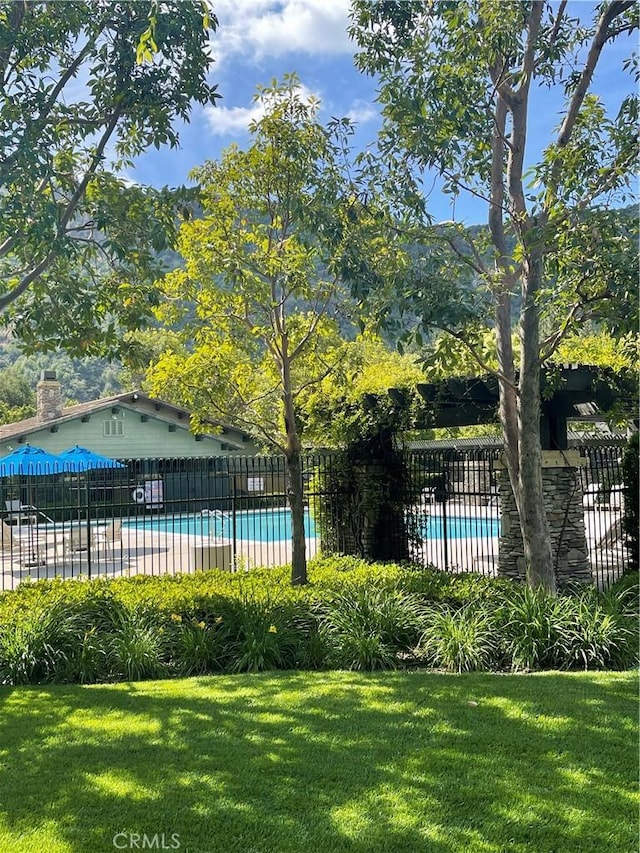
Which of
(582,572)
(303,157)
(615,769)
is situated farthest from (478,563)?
(615,769)

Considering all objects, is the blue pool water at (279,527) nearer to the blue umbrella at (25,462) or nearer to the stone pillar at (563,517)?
the stone pillar at (563,517)

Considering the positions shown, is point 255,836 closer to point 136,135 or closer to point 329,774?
point 329,774

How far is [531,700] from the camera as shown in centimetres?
495

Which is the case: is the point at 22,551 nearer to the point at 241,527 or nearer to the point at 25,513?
the point at 241,527

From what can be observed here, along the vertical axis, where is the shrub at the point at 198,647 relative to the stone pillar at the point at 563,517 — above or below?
below

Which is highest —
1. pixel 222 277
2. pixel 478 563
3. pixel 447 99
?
pixel 447 99

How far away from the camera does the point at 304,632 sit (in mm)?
6734

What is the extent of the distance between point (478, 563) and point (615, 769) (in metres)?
9.45

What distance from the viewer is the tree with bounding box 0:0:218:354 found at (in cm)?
543

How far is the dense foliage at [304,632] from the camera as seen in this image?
615 centimetres

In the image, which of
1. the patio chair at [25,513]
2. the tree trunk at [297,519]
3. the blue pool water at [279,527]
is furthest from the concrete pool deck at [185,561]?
the tree trunk at [297,519]

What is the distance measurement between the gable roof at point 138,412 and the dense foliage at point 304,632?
17.4 metres

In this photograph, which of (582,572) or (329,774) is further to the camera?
(582,572)

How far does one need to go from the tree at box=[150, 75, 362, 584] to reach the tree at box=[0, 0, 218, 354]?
5.02 ft
